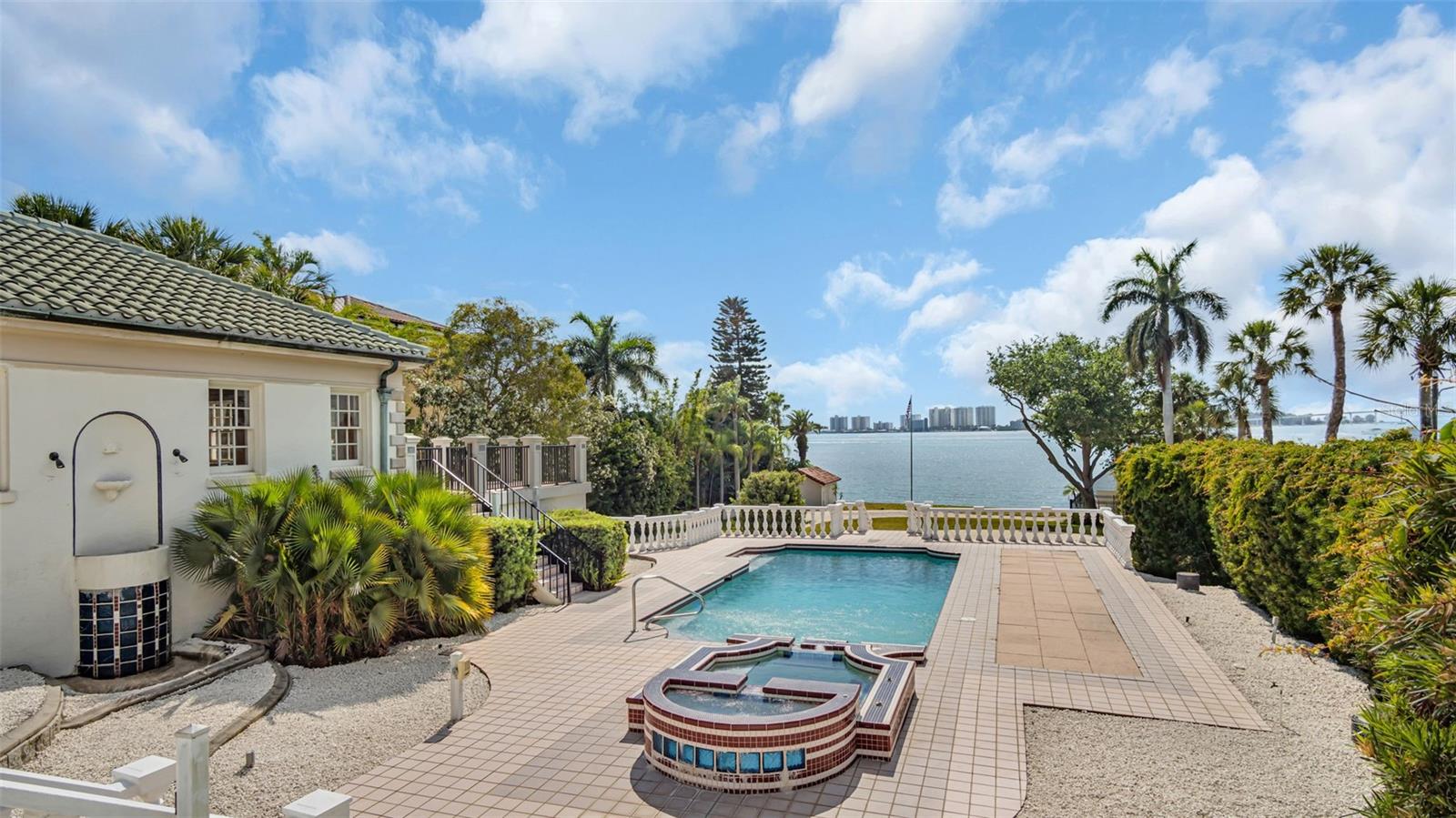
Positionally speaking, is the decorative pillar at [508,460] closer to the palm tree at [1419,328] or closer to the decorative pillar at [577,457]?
the decorative pillar at [577,457]

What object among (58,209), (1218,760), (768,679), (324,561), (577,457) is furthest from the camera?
(577,457)

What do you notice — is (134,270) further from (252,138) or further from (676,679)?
(676,679)

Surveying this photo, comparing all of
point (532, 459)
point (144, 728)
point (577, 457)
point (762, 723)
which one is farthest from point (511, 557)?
point (577, 457)

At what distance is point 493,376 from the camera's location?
2358 cm

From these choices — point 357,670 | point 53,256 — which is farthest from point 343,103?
point 357,670

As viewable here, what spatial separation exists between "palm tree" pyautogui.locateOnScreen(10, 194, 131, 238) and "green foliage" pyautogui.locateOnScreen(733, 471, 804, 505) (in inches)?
790

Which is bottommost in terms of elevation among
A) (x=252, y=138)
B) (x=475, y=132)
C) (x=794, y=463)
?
(x=794, y=463)

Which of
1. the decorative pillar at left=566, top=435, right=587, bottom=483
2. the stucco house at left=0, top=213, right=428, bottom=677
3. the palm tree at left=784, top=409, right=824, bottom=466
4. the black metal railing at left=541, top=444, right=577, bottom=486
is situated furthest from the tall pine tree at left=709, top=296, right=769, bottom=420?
the stucco house at left=0, top=213, right=428, bottom=677

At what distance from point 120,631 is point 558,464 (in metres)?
12.5

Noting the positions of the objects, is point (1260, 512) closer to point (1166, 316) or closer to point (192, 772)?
point (192, 772)

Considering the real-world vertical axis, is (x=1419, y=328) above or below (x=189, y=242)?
below

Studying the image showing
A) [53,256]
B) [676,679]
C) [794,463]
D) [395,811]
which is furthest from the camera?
[794,463]

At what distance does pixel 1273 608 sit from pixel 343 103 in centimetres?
1581

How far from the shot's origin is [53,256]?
9352 millimetres
